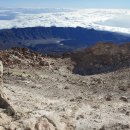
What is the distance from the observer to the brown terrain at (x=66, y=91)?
24.4m

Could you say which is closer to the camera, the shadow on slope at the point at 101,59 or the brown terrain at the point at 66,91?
the brown terrain at the point at 66,91

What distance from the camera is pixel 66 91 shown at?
34.5 meters

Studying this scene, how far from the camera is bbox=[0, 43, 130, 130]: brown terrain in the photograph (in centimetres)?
2436

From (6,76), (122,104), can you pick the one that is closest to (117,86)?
(122,104)

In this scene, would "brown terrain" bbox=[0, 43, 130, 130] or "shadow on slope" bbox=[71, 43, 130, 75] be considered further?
"shadow on slope" bbox=[71, 43, 130, 75]

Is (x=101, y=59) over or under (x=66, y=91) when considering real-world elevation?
under

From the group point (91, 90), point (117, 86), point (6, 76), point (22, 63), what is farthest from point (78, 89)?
point (22, 63)

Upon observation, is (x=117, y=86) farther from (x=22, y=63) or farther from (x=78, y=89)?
(x=22, y=63)

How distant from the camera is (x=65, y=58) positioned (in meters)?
51.7

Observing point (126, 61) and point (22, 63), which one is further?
point (126, 61)

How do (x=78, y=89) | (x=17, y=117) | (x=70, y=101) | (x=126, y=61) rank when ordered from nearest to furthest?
(x=17, y=117), (x=70, y=101), (x=78, y=89), (x=126, y=61)

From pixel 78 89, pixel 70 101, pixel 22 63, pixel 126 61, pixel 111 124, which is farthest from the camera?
pixel 126 61

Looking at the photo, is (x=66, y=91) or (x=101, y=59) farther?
(x=101, y=59)

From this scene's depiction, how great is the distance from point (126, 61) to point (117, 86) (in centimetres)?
1225
